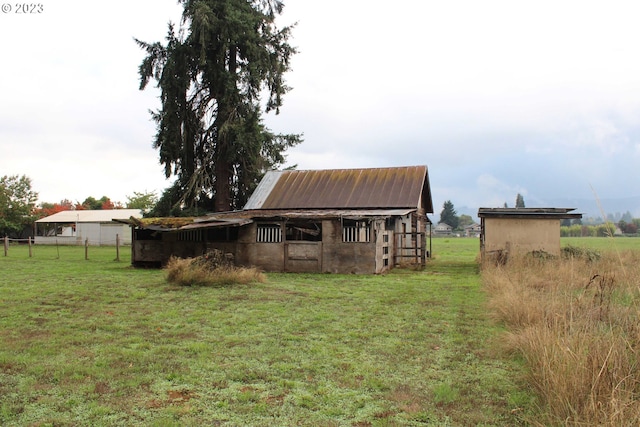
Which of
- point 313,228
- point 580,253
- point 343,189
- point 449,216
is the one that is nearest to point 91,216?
point 343,189

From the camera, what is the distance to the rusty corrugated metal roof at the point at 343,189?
851 inches

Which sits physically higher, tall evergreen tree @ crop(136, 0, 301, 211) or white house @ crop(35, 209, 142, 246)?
tall evergreen tree @ crop(136, 0, 301, 211)

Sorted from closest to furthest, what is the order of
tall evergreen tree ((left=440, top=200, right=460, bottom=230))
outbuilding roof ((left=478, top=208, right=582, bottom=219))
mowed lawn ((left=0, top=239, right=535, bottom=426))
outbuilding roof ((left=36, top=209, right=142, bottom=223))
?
1. mowed lawn ((left=0, top=239, right=535, bottom=426))
2. outbuilding roof ((left=478, top=208, right=582, bottom=219))
3. outbuilding roof ((left=36, top=209, right=142, bottom=223))
4. tall evergreen tree ((left=440, top=200, right=460, bottom=230))

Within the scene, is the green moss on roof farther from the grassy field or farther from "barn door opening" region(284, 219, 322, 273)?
the grassy field

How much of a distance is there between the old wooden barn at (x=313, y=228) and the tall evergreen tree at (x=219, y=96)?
392 centimetres

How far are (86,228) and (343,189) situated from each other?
31150 mm

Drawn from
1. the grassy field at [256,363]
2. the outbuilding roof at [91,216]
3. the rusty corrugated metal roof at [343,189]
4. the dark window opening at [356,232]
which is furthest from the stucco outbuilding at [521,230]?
the outbuilding roof at [91,216]

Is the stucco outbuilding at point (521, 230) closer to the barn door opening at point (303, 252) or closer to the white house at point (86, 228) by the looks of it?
the barn door opening at point (303, 252)

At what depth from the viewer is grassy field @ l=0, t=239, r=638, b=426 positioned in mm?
4262

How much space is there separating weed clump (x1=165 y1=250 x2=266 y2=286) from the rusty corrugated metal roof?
8.75 metres

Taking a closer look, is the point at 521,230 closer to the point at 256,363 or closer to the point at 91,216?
the point at 256,363

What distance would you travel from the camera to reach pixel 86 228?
145 ft

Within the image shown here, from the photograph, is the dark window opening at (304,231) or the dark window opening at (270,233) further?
the dark window opening at (270,233)

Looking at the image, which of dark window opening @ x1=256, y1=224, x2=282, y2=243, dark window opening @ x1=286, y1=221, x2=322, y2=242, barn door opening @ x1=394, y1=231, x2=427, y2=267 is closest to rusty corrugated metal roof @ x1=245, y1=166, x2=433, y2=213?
barn door opening @ x1=394, y1=231, x2=427, y2=267
